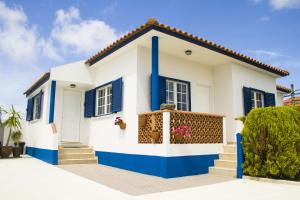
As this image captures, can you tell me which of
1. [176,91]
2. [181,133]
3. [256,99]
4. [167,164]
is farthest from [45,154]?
[256,99]

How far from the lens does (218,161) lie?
25.4 ft

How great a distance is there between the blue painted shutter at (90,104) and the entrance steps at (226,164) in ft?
17.8

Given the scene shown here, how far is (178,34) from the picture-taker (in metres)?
7.93

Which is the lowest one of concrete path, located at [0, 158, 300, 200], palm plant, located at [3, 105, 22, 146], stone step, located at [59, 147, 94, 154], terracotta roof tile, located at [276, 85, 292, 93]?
concrete path, located at [0, 158, 300, 200]

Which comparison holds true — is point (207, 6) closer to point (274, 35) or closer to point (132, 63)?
point (274, 35)

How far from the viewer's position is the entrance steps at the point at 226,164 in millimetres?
7134

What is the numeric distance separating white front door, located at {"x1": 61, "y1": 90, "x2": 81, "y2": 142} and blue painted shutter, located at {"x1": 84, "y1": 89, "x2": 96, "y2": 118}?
0.55 m

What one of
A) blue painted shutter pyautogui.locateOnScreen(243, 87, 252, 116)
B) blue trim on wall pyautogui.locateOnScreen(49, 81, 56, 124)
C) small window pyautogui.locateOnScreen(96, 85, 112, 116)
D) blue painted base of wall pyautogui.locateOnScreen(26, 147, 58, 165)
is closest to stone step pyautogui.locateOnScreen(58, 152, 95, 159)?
blue painted base of wall pyautogui.locateOnScreen(26, 147, 58, 165)

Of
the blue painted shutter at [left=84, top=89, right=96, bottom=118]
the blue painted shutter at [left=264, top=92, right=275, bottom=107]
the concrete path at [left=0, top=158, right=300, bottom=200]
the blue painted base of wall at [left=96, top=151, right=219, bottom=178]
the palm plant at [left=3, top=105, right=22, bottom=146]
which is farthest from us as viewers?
the palm plant at [left=3, top=105, right=22, bottom=146]

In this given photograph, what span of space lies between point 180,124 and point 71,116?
5971 millimetres

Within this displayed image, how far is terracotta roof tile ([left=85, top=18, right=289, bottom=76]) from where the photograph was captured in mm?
7363

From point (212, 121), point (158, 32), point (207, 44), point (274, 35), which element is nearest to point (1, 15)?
point (158, 32)

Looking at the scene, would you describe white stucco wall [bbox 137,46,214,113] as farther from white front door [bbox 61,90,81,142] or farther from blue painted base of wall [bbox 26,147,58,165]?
white front door [bbox 61,90,81,142]

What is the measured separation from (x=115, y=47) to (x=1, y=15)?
4488mm
